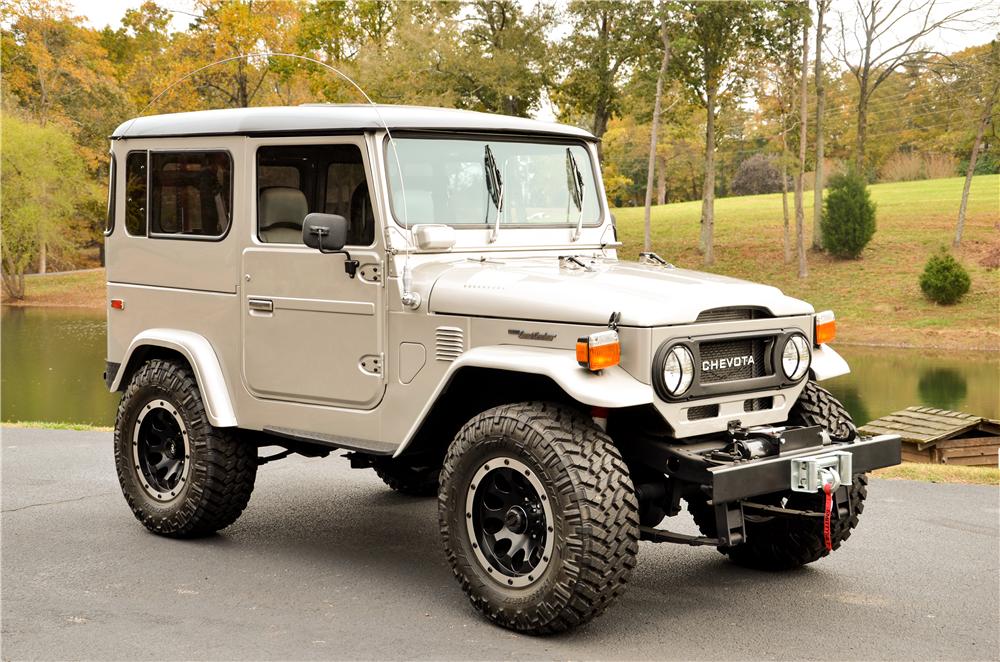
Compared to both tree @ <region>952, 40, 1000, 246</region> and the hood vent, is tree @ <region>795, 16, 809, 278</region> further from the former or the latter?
the hood vent

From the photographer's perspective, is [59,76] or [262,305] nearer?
[262,305]

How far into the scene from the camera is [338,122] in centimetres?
619

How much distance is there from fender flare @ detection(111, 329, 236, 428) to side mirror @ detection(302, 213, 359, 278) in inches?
52.9

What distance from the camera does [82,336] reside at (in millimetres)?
33469

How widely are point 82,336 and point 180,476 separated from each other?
28307 millimetres

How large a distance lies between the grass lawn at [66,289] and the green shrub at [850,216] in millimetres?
27529

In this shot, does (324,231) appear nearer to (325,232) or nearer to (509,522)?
(325,232)

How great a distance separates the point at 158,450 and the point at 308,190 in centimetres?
207

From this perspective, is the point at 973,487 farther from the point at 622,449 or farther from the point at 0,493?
the point at 0,493

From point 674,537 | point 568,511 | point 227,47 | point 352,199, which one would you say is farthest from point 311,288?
point 227,47

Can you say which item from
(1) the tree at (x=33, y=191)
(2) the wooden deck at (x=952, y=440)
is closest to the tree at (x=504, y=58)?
(1) the tree at (x=33, y=191)

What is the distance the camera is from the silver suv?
205 inches

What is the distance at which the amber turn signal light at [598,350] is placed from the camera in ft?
16.5

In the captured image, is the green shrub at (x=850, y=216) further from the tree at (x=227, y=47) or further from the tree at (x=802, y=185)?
the tree at (x=227, y=47)
